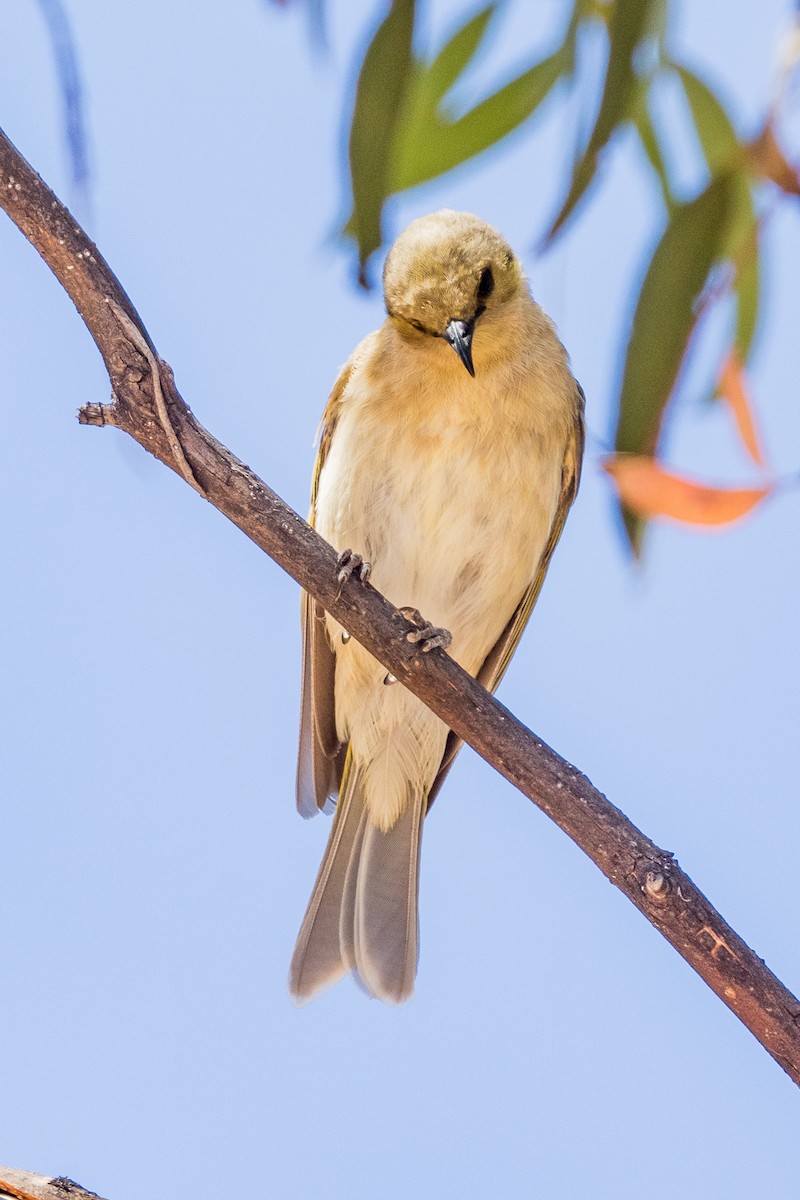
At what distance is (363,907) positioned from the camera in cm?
303

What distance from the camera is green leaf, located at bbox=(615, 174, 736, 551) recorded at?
1.28m

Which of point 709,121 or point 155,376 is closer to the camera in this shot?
point 709,121

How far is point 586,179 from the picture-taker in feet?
4.01

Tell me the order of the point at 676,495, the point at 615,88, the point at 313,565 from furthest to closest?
the point at 313,565 < the point at 615,88 < the point at 676,495

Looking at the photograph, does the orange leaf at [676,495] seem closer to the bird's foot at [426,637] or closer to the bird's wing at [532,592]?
the bird's foot at [426,637]

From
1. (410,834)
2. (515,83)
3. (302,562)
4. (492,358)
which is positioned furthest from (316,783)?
(515,83)

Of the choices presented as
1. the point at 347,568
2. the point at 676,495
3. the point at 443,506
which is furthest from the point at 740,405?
the point at 443,506

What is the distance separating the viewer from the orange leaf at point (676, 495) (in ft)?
3.09

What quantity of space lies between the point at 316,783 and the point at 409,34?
6.67 ft

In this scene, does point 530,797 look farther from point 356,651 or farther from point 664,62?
point 356,651

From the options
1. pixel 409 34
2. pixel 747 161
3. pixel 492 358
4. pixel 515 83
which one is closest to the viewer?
pixel 747 161

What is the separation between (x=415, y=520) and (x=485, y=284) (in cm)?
56

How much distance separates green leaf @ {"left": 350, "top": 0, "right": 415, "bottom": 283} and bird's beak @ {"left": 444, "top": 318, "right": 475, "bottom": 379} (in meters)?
1.14

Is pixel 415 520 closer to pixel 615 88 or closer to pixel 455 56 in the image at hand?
pixel 455 56
